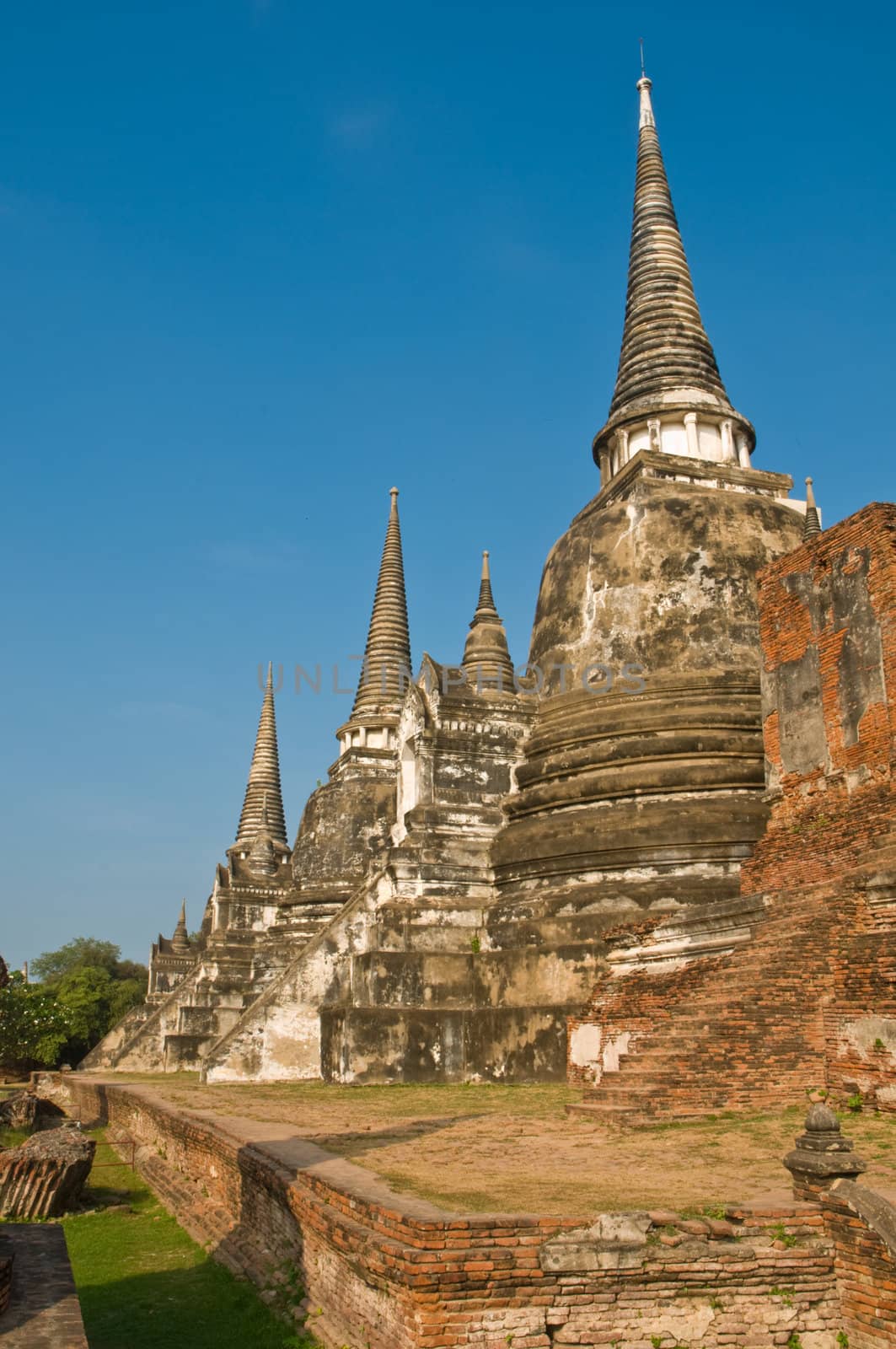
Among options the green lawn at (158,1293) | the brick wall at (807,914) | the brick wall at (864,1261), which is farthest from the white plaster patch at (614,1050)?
the brick wall at (864,1261)

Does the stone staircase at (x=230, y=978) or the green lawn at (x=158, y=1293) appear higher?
the stone staircase at (x=230, y=978)

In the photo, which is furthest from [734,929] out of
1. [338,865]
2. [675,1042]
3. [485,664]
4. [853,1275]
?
[338,865]

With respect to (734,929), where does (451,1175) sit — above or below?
below

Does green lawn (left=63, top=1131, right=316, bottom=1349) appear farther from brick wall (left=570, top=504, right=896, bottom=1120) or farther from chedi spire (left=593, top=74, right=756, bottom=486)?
chedi spire (left=593, top=74, right=756, bottom=486)

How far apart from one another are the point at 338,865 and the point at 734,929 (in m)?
15.9

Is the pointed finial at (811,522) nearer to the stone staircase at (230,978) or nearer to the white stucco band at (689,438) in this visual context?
the white stucco band at (689,438)

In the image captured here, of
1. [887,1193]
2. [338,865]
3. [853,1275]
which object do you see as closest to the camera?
[853,1275]

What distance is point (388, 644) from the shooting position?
103 feet

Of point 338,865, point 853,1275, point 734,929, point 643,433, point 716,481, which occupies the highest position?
point 643,433

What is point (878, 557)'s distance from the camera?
11.9 m

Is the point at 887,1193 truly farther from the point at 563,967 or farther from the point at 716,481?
the point at 716,481

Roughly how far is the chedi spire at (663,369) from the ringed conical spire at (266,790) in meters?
22.0

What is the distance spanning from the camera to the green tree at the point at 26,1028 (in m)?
34.8

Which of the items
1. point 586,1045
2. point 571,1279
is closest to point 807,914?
point 586,1045
